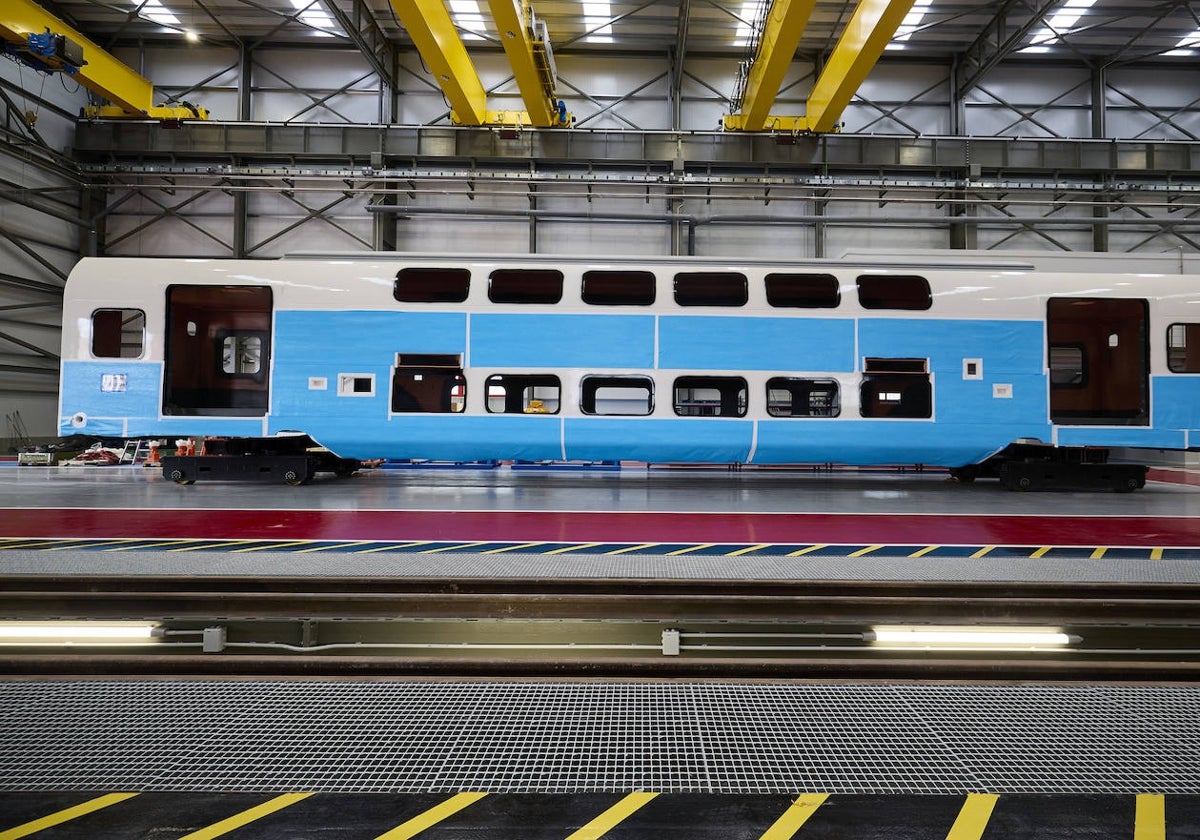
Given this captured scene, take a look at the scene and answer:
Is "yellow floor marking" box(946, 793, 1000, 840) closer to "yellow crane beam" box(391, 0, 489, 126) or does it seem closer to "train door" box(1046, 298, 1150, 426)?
"train door" box(1046, 298, 1150, 426)

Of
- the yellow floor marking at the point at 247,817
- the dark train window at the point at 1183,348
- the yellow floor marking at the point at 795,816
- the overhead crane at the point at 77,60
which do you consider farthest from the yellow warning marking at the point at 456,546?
the overhead crane at the point at 77,60

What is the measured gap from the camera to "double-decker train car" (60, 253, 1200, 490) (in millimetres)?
7680

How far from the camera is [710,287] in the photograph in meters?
7.97

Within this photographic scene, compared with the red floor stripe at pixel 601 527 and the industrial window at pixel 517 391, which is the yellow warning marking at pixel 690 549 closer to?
the red floor stripe at pixel 601 527

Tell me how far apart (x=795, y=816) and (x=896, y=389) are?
23.6 feet

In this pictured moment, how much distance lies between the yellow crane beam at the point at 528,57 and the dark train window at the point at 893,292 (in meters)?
8.85

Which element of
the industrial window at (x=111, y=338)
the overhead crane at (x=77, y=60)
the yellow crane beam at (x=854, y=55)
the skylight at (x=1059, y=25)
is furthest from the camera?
the skylight at (x=1059, y=25)

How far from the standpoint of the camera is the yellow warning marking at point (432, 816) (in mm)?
1722

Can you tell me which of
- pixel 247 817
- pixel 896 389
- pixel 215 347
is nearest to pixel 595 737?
pixel 247 817

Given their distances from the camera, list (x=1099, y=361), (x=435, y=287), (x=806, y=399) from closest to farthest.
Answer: (x=435, y=287)
(x=806, y=399)
(x=1099, y=361)

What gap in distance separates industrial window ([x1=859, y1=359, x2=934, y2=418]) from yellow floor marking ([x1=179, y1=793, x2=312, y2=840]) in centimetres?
762

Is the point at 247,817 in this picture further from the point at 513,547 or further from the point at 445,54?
the point at 445,54

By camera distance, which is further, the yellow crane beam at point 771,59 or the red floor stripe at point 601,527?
the yellow crane beam at point 771,59

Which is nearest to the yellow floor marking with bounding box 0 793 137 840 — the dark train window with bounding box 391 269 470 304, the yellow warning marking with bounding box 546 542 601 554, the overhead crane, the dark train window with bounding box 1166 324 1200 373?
the yellow warning marking with bounding box 546 542 601 554
